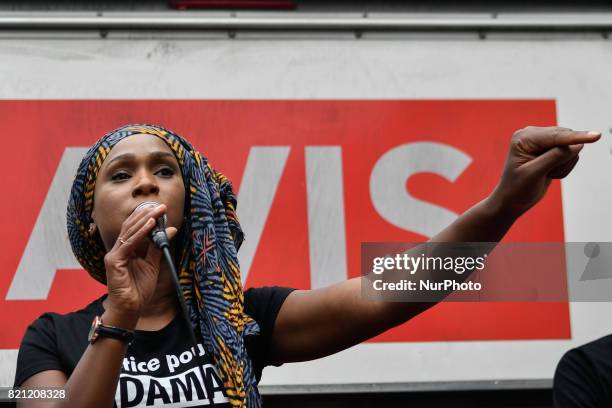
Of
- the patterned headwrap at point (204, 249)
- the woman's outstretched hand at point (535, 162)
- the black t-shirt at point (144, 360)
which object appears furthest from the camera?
the patterned headwrap at point (204, 249)

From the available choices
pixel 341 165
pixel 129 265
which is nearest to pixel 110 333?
pixel 129 265

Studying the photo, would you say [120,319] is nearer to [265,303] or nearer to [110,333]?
[110,333]

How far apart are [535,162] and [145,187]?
2.92ft

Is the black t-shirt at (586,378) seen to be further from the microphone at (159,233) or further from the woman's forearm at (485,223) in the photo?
the microphone at (159,233)

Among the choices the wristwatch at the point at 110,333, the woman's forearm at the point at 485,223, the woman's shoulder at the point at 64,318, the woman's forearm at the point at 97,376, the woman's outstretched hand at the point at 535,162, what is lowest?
the woman's forearm at the point at 97,376

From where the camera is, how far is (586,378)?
64.5 inches

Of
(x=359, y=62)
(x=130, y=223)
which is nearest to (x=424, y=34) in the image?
(x=359, y=62)

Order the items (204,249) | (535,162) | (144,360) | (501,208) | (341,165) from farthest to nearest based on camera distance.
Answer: (341,165), (204,249), (144,360), (501,208), (535,162)

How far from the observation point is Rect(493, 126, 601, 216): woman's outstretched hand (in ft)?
4.81

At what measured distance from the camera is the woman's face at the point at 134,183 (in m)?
1.88

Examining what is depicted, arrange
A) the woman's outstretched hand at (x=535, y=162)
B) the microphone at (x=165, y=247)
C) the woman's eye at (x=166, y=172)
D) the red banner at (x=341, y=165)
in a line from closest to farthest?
the woman's outstretched hand at (x=535, y=162)
the microphone at (x=165, y=247)
the woman's eye at (x=166, y=172)
the red banner at (x=341, y=165)

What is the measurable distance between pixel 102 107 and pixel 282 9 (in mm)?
728

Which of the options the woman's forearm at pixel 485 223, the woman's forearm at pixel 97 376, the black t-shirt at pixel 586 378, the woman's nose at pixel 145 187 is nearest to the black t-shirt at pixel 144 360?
the woman's forearm at pixel 97 376

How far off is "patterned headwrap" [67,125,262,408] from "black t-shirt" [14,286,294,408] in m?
0.05
